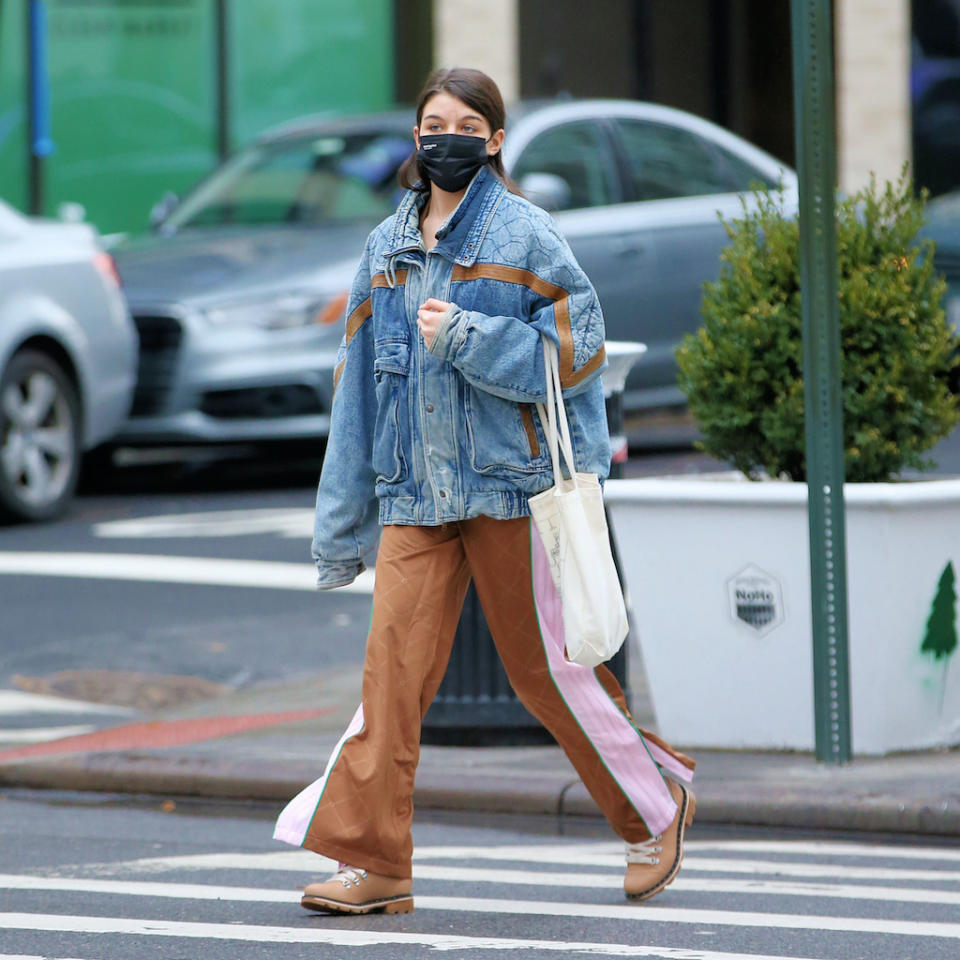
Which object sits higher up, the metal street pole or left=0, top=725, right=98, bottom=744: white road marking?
the metal street pole

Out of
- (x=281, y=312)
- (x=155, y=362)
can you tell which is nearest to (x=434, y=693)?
(x=281, y=312)

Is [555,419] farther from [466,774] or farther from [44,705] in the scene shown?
[44,705]

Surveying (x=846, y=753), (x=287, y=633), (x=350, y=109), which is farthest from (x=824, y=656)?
(x=350, y=109)

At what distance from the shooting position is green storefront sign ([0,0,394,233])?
16875mm

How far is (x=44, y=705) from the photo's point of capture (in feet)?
24.5

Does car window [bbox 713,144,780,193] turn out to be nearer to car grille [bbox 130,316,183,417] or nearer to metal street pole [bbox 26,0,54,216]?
car grille [bbox 130,316,183,417]

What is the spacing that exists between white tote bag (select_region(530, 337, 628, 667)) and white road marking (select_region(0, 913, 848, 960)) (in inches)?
22.1

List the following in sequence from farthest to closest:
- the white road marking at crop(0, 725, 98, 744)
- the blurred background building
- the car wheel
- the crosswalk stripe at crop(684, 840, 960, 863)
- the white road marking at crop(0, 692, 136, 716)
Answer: the blurred background building
the car wheel
the white road marking at crop(0, 692, 136, 716)
the white road marking at crop(0, 725, 98, 744)
the crosswalk stripe at crop(684, 840, 960, 863)

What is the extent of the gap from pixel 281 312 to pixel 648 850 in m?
6.88

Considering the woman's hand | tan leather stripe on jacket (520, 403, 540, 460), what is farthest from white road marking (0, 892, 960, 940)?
the woman's hand

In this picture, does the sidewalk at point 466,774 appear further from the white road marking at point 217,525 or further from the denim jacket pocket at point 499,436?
the white road marking at point 217,525

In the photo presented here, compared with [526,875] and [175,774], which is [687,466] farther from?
[526,875]


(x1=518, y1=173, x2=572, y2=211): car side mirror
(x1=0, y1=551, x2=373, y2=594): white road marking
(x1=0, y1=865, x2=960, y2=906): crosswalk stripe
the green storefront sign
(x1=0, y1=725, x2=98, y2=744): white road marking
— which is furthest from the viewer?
the green storefront sign

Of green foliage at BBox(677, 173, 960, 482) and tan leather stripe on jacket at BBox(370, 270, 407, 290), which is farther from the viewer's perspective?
green foliage at BBox(677, 173, 960, 482)
